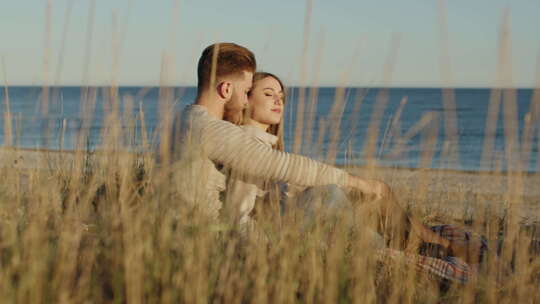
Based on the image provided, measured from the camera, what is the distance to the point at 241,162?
262 centimetres

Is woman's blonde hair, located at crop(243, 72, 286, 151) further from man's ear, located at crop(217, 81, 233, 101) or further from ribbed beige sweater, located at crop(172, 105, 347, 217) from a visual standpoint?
ribbed beige sweater, located at crop(172, 105, 347, 217)

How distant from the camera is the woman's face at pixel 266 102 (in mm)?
3227

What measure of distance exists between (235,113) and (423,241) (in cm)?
110

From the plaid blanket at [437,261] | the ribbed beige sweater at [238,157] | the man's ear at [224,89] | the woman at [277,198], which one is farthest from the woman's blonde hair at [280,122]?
the plaid blanket at [437,261]

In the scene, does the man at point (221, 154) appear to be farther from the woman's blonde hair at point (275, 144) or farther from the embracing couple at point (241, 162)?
the woman's blonde hair at point (275, 144)

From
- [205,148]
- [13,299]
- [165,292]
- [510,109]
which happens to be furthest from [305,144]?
[13,299]

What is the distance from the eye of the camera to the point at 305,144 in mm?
2588

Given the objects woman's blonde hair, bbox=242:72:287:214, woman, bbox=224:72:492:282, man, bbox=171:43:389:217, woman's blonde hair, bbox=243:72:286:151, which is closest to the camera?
man, bbox=171:43:389:217

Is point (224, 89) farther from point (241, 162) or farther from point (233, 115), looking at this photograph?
point (241, 162)

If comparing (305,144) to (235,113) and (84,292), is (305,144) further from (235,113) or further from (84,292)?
(84,292)

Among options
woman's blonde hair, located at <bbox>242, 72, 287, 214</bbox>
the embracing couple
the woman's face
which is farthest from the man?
the woman's face

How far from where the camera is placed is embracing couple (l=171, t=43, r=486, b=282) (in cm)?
245

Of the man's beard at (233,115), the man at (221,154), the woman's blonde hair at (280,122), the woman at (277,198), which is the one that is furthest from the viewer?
the woman's blonde hair at (280,122)

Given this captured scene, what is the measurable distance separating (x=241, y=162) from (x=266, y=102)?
71 centimetres
